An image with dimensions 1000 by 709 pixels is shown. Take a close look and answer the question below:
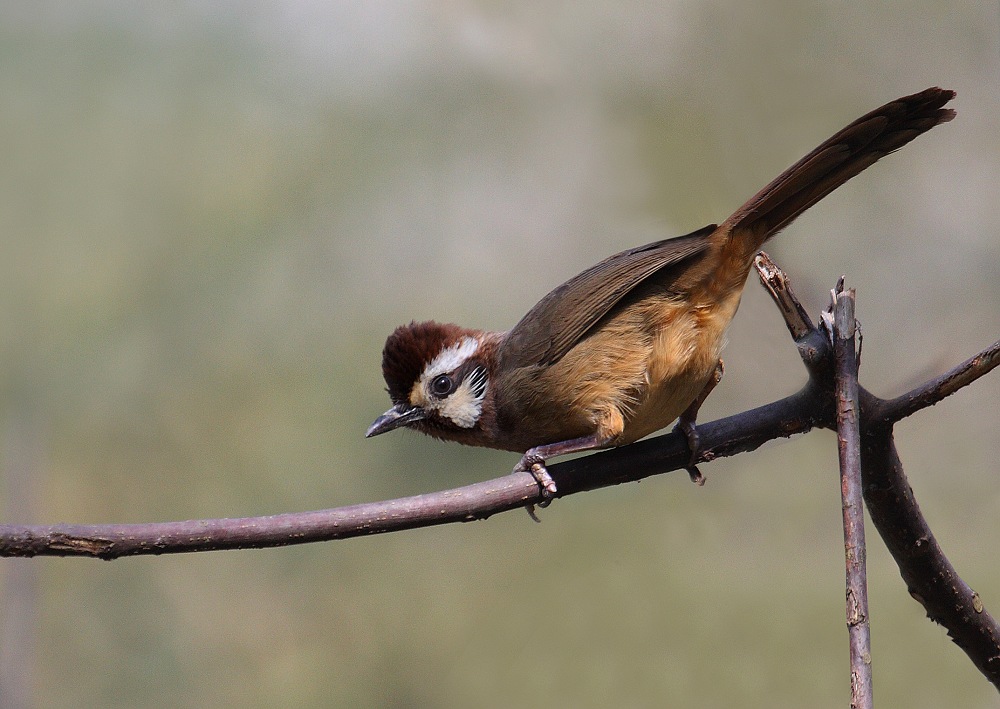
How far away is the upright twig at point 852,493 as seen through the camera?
1805mm

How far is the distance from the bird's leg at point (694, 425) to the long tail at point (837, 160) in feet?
1.49

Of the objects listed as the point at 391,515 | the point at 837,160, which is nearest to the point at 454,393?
the point at 391,515

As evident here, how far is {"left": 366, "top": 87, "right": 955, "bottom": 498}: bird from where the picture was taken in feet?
9.07

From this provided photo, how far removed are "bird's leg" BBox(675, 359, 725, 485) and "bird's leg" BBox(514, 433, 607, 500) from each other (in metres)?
0.27

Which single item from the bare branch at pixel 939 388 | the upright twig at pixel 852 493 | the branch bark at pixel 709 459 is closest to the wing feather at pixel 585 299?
the branch bark at pixel 709 459

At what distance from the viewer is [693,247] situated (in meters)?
2.92

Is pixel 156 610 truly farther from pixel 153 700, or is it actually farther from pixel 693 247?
pixel 693 247

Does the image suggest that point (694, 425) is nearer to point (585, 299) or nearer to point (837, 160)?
point (585, 299)

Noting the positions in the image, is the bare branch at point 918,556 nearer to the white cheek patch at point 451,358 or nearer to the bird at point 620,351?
the bird at point 620,351

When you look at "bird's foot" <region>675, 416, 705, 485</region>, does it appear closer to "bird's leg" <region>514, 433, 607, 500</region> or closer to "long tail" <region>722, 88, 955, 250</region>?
"bird's leg" <region>514, 433, 607, 500</region>

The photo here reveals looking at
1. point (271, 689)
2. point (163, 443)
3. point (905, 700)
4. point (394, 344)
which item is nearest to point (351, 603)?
point (271, 689)

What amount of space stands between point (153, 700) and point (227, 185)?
339 centimetres

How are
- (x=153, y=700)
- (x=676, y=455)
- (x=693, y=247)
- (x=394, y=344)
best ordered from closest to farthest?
(x=676, y=455) → (x=693, y=247) → (x=394, y=344) → (x=153, y=700)

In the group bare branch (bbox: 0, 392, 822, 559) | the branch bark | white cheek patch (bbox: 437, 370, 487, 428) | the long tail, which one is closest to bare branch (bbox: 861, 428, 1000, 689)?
the branch bark
